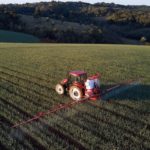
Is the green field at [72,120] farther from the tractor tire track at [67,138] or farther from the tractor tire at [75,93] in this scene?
the tractor tire at [75,93]

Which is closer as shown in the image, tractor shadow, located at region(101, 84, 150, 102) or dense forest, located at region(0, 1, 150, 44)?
tractor shadow, located at region(101, 84, 150, 102)

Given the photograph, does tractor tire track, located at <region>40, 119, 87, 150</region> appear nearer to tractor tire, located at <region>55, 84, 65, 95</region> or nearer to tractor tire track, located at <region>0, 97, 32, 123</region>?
tractor tire track, located at <region>0, 97, 32, 123</region>

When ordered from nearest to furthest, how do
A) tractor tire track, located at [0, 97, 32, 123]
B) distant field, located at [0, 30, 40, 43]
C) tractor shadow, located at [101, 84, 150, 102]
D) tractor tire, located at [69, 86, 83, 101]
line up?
tractor tire track, located at [0, 97, 32, 123] → tractor tire, located at [69, 86, 83, 101] → tractor shadow, located at [101, 84, 150, 102] → distant field, located at [0, 30, 40, 43]

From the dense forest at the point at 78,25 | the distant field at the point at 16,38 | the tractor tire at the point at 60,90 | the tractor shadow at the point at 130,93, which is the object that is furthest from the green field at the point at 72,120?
the dense forest at the point at 78,25

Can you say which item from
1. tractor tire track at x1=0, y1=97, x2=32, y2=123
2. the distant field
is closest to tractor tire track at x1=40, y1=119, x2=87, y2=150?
tractor tire track at x1=0, y1=97, x2=32, y2=123

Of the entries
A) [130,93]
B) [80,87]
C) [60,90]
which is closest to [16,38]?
[60,90]

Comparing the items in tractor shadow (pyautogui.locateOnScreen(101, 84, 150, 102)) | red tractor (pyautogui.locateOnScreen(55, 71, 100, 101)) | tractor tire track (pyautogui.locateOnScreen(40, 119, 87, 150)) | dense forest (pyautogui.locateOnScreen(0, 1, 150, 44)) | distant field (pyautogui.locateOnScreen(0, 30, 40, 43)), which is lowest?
distant field (pyautogui.locateOnScreen(0, 30, 40, 43))

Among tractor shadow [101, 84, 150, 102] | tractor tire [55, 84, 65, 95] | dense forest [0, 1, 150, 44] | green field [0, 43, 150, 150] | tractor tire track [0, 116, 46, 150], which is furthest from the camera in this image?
dense forest [0, 1, 150, 44]
